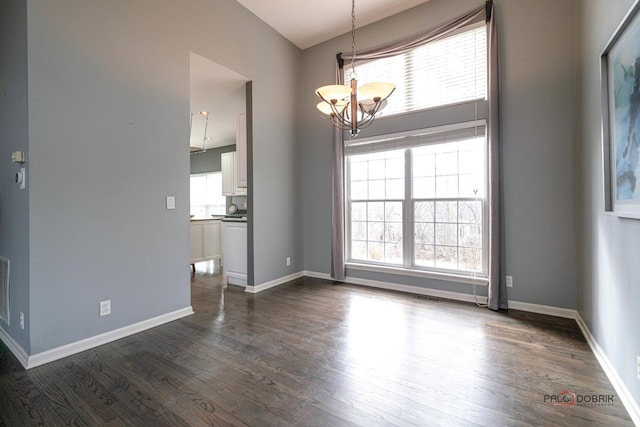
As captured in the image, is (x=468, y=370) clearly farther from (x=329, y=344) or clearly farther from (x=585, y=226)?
(x=585, y=226)

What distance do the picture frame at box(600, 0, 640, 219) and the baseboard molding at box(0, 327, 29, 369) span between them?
13.1ft

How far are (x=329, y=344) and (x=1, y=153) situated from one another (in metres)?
3.26

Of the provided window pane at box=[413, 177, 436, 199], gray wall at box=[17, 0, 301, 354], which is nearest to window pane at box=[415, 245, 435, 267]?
window pane at box=[413, 177, 436, 199]

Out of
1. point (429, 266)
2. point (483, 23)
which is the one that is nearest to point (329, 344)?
point (429, 266)

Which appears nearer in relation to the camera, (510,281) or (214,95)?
(510,281)

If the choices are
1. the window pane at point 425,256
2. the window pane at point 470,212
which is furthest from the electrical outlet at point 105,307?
the window pane at point 470,212

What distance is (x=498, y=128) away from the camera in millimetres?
3145

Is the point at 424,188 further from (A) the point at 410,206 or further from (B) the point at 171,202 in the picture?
(B) the point at 171,202

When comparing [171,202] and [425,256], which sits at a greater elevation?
[171,202]

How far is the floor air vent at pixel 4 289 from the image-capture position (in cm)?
240

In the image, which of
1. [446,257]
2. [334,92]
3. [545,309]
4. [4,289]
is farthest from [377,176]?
[4,289]

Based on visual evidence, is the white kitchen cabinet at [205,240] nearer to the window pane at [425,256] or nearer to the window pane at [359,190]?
the window pane at [359,190]

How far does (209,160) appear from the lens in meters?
8.55

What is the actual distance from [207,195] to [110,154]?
20.7 feet
